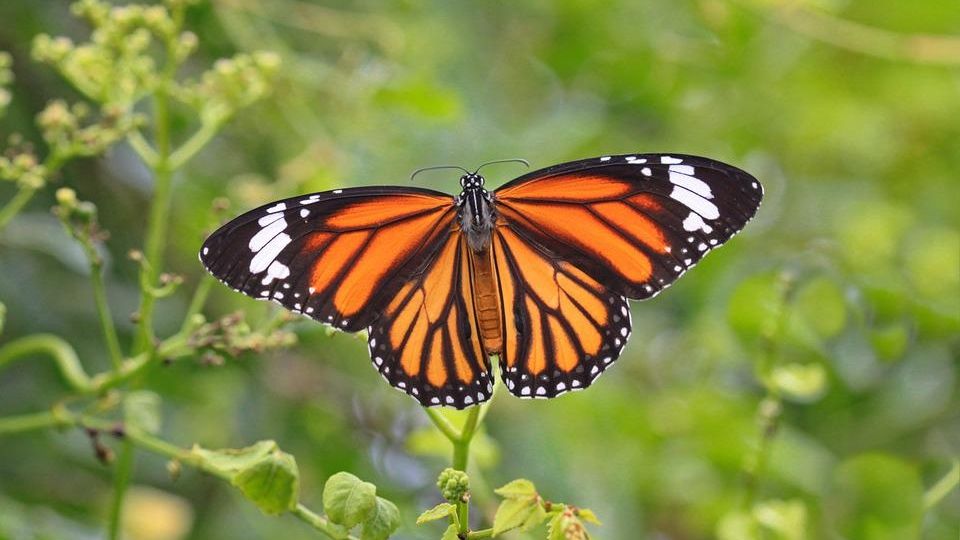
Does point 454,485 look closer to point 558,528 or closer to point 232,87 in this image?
point 558,528

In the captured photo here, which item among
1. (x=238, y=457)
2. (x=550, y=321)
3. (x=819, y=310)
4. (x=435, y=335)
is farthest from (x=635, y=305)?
(x=238, y=457)

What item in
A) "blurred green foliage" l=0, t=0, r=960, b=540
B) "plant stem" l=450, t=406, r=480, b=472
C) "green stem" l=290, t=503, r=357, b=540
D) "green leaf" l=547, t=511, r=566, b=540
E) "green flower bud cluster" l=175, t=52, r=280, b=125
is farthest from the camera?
"blurred green foliage" l=0, t=0, r=960, b=540

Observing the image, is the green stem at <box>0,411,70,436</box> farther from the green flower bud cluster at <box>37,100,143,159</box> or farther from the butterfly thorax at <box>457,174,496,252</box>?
the butterfly thorax at <box>457,174,496,252</box>

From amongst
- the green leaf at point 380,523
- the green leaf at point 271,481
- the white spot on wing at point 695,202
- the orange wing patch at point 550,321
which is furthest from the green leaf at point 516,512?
the white spot on wing at point 695,202

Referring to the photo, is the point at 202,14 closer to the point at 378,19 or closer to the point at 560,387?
the point at 378,19

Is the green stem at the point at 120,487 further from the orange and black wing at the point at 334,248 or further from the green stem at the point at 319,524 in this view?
the green stem at the point at 319,524

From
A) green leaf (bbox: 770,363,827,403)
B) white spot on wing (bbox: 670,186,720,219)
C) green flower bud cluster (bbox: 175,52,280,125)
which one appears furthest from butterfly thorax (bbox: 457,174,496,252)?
green leaf (bbox: 770,363,827,403)
